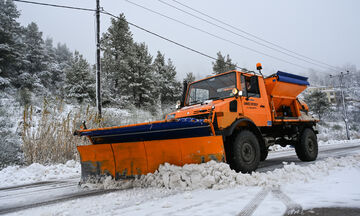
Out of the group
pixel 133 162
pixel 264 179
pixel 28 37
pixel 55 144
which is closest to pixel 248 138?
pixel 264 179

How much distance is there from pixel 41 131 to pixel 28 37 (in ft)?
110

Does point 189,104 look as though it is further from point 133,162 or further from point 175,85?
point 175,85

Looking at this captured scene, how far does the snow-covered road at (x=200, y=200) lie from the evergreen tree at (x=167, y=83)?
27.1 metres

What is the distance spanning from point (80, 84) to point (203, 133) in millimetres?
23022

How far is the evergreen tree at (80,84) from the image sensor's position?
23625 mm

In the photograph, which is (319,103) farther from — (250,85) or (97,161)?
(97,161)

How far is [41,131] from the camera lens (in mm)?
7281

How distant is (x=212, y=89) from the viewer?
5.54 metres

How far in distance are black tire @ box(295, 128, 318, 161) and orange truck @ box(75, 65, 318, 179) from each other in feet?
3.02

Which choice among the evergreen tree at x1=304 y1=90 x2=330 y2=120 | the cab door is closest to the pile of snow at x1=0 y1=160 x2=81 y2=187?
the cab door

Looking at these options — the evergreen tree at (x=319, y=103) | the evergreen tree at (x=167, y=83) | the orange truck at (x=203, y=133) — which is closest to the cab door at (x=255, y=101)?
the orange truck at (x=203, y=133)

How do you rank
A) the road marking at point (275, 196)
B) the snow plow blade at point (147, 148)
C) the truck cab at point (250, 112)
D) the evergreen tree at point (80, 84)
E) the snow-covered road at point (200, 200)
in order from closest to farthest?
the road marking at point (275, 196) < the snow-covered road at point (200, 200) < the snow plow blade at point (147, 148) < the truck cab at point (250, 112) < the evergreen tree at point (80, 84)

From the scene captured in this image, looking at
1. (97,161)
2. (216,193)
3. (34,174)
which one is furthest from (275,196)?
(34,174)

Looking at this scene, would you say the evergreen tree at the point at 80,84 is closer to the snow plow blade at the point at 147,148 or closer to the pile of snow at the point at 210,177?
the snow plow blade at the point at 147,148
